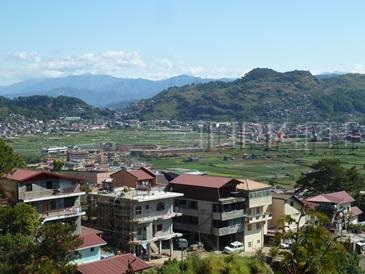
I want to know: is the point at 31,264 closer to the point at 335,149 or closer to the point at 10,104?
the point at 335,149

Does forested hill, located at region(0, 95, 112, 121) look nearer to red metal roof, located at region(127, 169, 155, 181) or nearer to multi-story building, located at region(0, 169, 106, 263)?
red metal roof, located at region(127, 169, 155, 181)

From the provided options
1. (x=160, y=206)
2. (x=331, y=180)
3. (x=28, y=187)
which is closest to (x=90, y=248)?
(x=28, y=187)

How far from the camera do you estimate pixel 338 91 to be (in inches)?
6442

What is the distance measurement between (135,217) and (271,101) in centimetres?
13695

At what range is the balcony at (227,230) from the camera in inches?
945

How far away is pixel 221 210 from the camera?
23.8m

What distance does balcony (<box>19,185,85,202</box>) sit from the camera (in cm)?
1950

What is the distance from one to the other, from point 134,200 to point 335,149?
64.0 metres

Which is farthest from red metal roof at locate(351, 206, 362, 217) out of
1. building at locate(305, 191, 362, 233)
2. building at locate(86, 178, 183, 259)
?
building at locate(86, 178, 183, 259)

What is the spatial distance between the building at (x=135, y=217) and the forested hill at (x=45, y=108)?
11127cm

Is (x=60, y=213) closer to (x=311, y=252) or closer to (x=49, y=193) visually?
(x=49, y=193)

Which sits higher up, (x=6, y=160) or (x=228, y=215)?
(x=6, y=160)

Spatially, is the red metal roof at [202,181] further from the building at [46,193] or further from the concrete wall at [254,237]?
the building at [46,193]

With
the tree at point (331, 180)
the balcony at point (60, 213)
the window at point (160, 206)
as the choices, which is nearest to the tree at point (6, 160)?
the balcony at point (60, 213)
